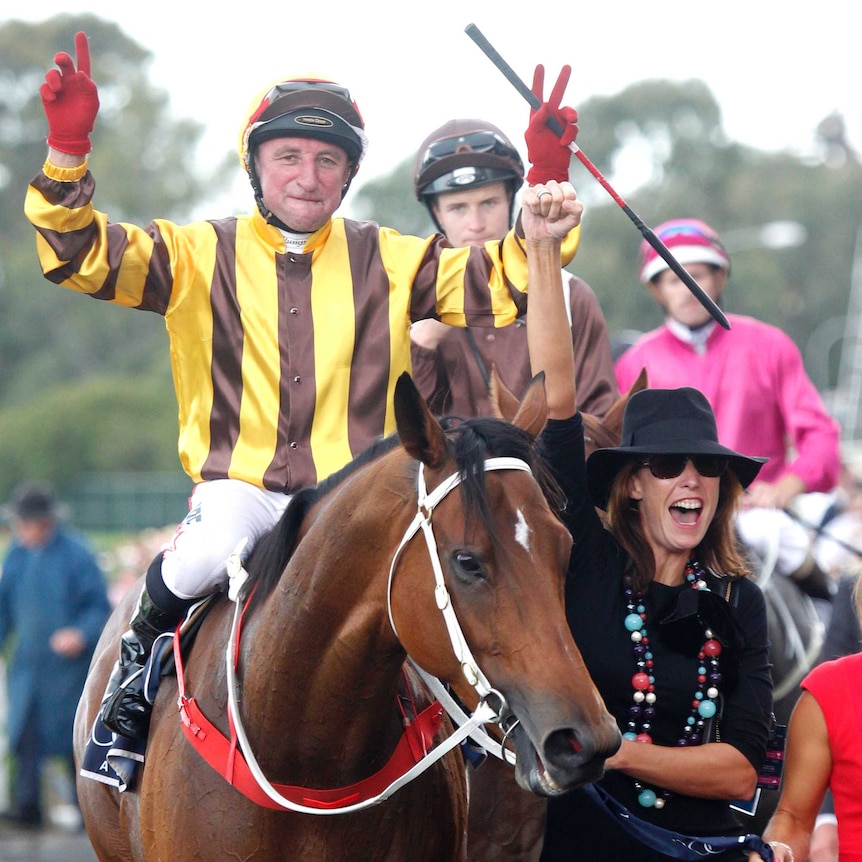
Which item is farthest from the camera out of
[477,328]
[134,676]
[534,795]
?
→ [477,328]

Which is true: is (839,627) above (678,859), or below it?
above

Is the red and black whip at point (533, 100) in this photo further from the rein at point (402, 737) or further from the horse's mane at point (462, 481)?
the rein at point (402, 737)

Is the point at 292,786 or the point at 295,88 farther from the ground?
the point at 295,88

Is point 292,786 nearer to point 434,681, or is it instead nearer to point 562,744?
point 434,681

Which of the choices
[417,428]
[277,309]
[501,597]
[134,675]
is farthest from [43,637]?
[501,597]

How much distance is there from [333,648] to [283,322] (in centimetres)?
97

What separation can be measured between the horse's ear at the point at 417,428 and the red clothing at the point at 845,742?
42.2 inches

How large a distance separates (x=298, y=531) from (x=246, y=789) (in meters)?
0.57

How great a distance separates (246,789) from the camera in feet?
9.48

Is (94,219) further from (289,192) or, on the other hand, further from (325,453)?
(325,453)

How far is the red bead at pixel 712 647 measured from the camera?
3178 millimetres

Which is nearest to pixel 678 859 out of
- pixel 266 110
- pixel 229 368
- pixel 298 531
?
pixel 298 531

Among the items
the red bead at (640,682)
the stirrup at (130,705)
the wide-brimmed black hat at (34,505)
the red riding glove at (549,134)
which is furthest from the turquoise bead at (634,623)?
the wide-brimmed black hat at (34,505)

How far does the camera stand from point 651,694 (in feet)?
10.3
